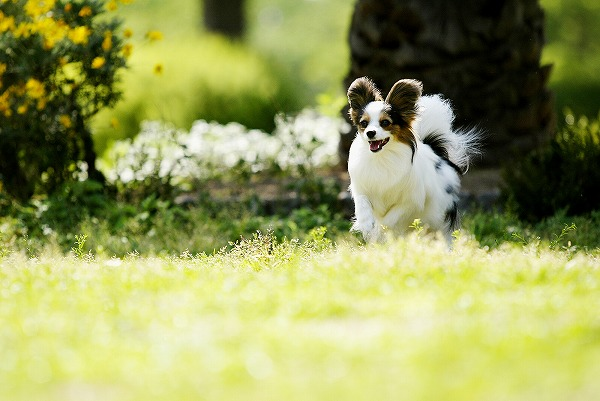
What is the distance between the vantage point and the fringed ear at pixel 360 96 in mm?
7414

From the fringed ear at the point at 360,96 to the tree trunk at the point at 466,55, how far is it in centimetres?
378

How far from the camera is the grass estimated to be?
164 inches

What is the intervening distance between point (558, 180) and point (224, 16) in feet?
46.4

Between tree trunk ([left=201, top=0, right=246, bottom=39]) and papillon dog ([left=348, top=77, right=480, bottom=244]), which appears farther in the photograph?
tree trunk ([left=201, top=0, right=246, bottom=39])

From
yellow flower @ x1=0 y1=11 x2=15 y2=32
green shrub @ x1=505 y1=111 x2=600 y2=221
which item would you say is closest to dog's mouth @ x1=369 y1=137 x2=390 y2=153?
green shrub @ x1=505 y1=111 x2=600 y2=221

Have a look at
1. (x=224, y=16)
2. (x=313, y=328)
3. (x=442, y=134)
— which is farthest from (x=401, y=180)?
(x=224, y=16)

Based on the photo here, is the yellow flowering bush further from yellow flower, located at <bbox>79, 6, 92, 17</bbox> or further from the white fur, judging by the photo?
the white fur

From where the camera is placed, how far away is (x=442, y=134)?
322 inches

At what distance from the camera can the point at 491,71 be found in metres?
11.4

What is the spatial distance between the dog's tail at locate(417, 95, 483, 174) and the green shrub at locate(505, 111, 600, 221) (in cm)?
139

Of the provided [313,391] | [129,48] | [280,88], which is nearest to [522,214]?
[129,48]

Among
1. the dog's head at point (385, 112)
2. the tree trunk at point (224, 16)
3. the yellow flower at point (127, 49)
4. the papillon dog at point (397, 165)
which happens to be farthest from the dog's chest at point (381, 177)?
the tree trunk at point (224, 16)

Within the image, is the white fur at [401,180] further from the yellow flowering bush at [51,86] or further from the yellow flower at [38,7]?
the yellow flower at [38,7]

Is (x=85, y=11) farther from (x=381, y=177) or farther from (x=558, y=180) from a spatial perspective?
(x=558, y=180)
